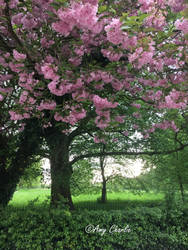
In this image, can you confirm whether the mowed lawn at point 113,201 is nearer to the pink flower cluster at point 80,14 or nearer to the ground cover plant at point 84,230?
the ground cover plant at point 84,230

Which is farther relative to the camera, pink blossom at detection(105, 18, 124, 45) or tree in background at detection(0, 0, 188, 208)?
tree in background at detection(0, 0, 188, 208)

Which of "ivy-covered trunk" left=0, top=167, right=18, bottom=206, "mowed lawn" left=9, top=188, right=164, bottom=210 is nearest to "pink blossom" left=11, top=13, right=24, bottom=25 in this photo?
"ivy-covered trunk" left=0, top=167, right=18, bottom=206

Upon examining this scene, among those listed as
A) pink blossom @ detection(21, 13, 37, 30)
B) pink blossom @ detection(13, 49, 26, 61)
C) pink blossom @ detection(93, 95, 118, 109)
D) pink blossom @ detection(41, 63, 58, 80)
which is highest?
pink blossom @ detection(21, 13, 37, 30)

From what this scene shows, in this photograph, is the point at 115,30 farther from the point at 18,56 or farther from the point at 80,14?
the point at 18,56

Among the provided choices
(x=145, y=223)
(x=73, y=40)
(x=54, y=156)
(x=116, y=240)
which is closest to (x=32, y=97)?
(x=73, y=40)

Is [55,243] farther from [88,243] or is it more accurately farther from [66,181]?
[66,181]

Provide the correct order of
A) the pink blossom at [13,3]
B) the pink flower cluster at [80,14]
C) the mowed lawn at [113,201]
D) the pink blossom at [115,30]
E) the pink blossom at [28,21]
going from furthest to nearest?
the mowed lawn at [113,201], the pink blossom at [28,21], the pink blossom at [13,3], the pink blossom at [115,30], the pink flower cluster at [80,14]

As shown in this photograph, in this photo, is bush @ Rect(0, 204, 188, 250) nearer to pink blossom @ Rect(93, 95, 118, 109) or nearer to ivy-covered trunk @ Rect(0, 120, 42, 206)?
ivy-covered trunk @ Rect(0, 120, 42, 206)

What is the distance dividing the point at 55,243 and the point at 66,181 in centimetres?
299

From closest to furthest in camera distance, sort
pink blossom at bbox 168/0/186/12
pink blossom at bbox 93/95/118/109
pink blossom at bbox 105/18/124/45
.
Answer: pink blossom at bbox 105/18/124/45
pink blossom at bbox 93/95/118/109
pink blossom at bbox 168/0/186/12

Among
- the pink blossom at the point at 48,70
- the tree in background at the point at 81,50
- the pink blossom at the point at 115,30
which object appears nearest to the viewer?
the pink blossom at the point at 115,30

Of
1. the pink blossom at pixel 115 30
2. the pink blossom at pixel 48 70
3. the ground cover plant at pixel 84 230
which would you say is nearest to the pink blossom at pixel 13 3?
the pink blossom at pixel 48 70

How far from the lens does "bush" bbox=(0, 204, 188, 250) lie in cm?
518

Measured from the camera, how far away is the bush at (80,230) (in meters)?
5.18
